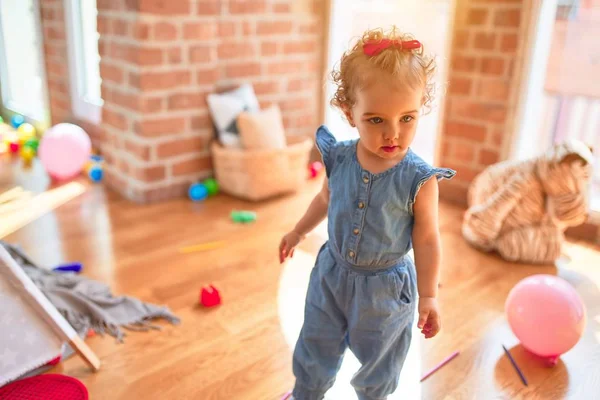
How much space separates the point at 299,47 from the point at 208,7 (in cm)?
63

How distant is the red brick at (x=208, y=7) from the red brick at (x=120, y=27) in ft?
1.08

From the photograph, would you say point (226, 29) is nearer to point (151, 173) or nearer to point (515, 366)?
point (151, 173)

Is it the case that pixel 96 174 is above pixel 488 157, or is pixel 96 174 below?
below

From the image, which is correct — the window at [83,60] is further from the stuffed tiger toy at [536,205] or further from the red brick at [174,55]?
the stuffed tiger toy at [536,205]

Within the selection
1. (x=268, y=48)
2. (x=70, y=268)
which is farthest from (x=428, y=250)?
(x=268, y=48)

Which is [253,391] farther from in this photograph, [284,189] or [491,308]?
[284,189]

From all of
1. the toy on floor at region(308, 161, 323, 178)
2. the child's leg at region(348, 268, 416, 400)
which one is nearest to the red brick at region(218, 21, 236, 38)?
the toy on floor at region(308, 161, 323, 178)

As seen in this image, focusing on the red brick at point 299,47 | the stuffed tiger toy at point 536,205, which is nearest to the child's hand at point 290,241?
the stuffed tiger toy at point 536,205

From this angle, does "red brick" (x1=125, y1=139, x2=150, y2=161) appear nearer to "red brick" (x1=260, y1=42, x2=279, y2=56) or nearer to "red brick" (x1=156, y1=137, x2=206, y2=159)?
"red brick" (x1=156, y1=137, x2=206, y2=159)

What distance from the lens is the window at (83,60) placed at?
3.11 m

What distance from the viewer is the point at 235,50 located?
2.75 metres

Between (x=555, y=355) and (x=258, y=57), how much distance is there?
2.00 meters

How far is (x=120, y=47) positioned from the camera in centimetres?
251

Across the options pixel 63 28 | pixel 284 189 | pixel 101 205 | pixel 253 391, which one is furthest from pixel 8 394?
pixel 63 28
